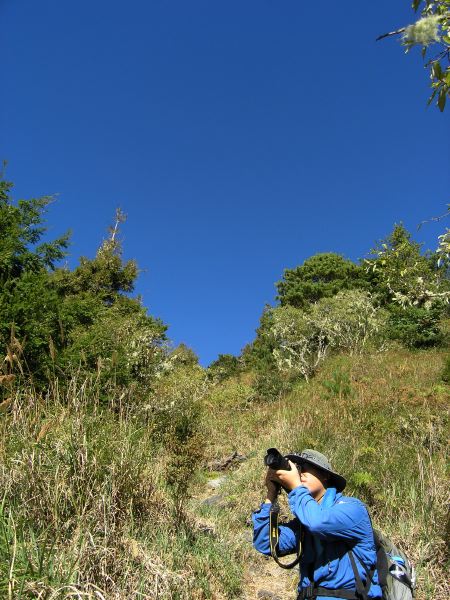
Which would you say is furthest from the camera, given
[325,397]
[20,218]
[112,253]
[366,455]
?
[112,253]

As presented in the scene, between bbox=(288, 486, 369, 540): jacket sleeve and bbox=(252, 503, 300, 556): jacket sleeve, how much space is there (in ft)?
1.45

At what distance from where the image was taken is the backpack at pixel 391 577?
198 cm

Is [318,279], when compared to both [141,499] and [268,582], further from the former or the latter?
[141,499]

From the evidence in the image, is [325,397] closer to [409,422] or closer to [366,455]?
[409,422]

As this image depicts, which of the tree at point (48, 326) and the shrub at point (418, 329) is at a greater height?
the shrub at point (418, 329)

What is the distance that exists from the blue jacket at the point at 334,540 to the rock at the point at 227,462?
21.1 feet

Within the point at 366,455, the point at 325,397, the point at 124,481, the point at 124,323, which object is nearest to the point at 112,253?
the point at 124,323

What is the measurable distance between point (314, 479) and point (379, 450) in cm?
372

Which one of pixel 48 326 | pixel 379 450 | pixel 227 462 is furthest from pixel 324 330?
pixel 48 326

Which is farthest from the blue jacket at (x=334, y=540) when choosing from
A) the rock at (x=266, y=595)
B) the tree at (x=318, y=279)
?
the tree at (x=318, y=279)

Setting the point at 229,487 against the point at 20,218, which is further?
the point at 20,218

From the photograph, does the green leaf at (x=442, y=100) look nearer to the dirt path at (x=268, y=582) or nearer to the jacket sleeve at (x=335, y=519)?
the jacket sleeve at (x=335, y=519)

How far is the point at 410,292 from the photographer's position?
13.1 ft

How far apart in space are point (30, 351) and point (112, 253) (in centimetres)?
1612
